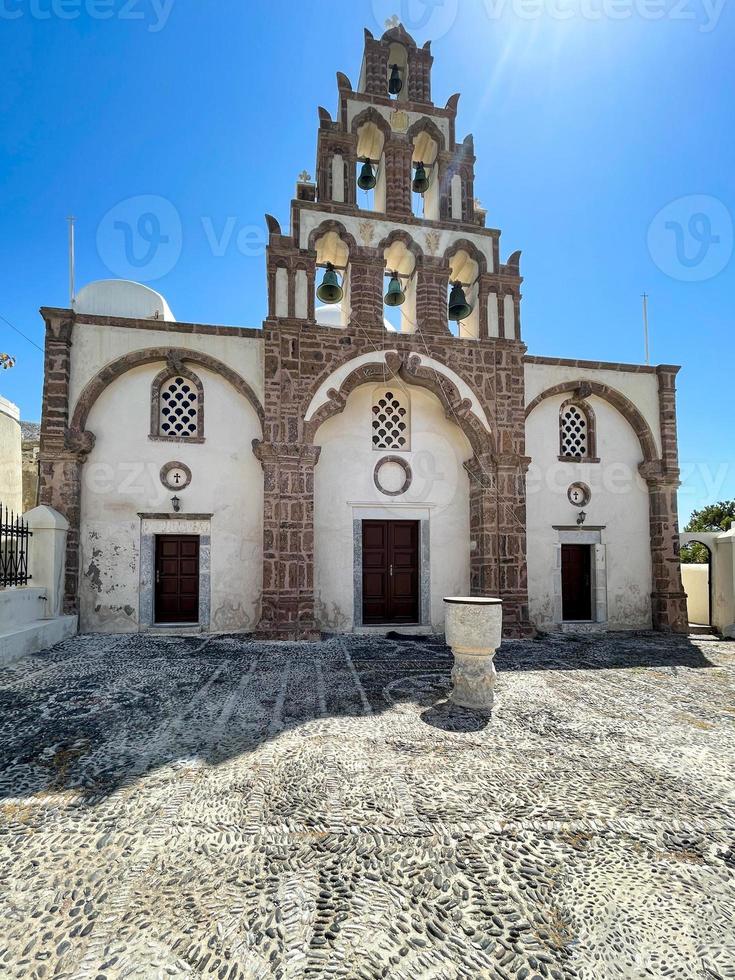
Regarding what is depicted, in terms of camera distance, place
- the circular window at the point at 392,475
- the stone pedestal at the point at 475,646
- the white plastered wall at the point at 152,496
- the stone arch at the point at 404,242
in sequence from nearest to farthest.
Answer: the stone pedestal at the point at 475,646 < the white plastered wall at the point at 152,496 < the stone arch at the point at 404,242 < the circular window at the point at 392,475

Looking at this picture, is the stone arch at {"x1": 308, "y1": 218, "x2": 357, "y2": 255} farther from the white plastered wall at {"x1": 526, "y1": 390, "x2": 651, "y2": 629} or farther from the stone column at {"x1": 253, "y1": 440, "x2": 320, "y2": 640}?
the white plastered wall at {"x1": 526, "y1": 390, "x2": 651, "y2": 629}

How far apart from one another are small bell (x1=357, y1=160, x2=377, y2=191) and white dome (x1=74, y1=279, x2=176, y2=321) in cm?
538

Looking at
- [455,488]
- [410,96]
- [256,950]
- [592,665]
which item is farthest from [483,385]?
[256,950]

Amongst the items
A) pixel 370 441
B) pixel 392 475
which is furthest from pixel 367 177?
pixel 392 475

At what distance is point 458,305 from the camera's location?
9320 mm

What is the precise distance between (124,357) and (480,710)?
299 inches

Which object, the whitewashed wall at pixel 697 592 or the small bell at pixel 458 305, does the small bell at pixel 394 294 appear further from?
the whitewashed wall at pixel 697 592

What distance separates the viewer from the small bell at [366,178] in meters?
9.76

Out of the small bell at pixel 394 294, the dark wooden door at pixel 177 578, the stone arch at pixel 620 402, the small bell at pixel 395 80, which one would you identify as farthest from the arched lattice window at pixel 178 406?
the small bell at pixel 395 80

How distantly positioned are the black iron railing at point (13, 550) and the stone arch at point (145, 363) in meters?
1.70

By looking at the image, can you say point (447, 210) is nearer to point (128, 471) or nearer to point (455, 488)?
point (455, 488)

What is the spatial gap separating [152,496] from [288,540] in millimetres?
2425

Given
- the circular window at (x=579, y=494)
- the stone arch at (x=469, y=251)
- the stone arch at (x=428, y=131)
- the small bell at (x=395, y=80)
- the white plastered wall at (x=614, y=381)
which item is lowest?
the circular window at (x=579, y=494)

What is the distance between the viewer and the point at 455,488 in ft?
30.7
